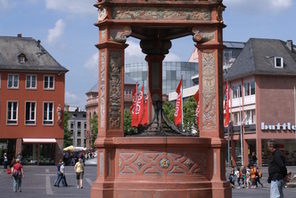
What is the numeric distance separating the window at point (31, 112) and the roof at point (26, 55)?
4.20 m

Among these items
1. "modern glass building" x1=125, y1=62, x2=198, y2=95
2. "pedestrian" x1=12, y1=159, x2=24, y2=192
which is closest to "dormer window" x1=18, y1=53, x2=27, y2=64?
"pedestrian" x1=12, y1=159, x2=24, y2=192

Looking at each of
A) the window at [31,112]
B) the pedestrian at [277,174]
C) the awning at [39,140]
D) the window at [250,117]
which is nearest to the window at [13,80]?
the window at [31,112]

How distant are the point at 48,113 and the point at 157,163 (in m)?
53.9

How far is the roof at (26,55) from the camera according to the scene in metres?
66.6

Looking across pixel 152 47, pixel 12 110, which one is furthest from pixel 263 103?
pixel 152 47

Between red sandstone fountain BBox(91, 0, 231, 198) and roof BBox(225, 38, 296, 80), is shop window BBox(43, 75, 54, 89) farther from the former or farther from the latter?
red sandstone fountain BBox(91, 0, 231, 198)

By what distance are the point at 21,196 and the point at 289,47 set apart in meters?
56.3

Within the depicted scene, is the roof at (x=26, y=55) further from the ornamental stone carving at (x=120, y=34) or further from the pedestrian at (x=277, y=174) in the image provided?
the pedestrian at (x=277, y=174)

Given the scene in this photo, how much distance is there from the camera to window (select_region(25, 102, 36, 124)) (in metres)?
66.0

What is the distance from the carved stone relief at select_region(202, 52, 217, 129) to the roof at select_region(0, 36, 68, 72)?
5327 centimetres

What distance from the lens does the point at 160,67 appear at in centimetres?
1780

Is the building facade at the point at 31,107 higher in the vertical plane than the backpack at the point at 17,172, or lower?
higher

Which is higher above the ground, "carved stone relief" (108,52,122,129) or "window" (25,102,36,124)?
"window" (25,102,36,124)

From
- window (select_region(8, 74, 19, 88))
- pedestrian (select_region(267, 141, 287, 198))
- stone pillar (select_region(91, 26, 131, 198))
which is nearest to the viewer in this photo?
pedestrian (select_region(267, 141, 287, 198))
